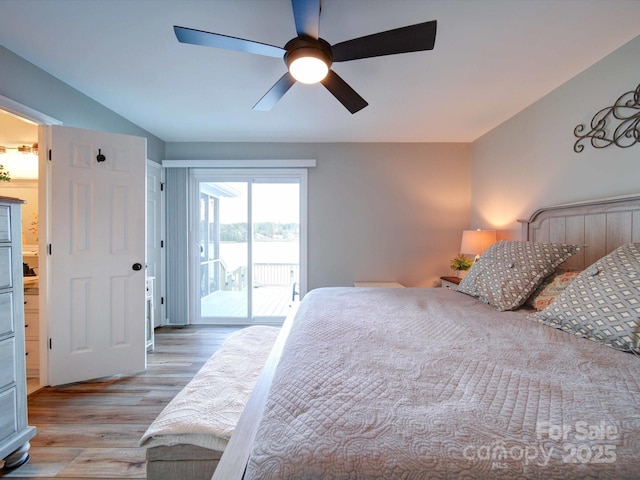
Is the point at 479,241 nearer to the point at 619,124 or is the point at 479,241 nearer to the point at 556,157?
the point at 556,157

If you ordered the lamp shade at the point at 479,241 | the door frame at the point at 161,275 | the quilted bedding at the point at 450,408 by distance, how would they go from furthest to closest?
the door frame at the point at 161,275, the lamp shade at the point at 479,241, the quilted bedding at the point at 450,408

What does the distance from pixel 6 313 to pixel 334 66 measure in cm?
246

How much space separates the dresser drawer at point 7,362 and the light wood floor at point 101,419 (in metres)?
0.50

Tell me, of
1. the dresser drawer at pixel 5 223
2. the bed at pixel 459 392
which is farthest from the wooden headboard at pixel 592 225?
the dresser drawer at pixel 5 223

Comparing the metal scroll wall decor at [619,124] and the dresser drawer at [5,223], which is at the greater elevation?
the metal scroll wall decor at [619,124]

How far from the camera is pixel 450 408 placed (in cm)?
68

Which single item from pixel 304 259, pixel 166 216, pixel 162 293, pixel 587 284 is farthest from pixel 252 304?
pixel 587 284

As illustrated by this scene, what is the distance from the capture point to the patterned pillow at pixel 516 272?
1627mm

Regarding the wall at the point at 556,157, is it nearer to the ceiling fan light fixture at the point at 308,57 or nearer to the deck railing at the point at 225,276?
the ceiling fan light fixture at the point at 308,57

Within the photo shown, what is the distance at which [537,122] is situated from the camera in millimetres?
2461

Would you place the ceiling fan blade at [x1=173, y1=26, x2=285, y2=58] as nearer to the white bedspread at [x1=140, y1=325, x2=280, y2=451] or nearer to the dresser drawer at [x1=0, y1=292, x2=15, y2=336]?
the dresser drawer at [x1=0, y1=292, x2=15, y2=336]

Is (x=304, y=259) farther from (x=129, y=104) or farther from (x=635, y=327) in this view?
(x=635, y=327)

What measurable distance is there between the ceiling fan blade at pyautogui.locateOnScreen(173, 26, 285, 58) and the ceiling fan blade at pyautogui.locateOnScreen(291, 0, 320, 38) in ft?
A: 0.59

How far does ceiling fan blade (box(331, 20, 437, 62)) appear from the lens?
122 cm
